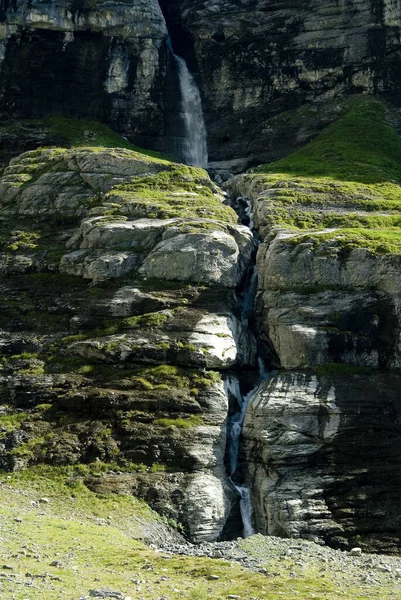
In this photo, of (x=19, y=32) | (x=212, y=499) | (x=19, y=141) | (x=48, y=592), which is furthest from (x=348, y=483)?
(x=19, y=32)

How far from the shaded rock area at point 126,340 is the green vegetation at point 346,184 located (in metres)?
5.82

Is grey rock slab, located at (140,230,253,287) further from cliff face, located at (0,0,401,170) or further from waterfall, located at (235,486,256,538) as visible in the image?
cliff face, located at (0,0,401,170)

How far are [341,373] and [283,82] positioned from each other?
61.4 meters

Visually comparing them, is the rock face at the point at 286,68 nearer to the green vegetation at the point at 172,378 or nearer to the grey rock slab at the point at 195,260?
the grey rock slab at the point at 195,260

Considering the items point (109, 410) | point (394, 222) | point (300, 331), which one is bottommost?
point (109, 410)

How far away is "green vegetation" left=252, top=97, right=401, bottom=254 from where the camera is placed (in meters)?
63.2

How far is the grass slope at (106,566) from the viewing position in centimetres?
3050

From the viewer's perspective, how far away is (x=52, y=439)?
48.6 m

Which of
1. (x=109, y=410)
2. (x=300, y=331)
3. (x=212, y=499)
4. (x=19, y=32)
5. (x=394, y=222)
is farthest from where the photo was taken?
(x=19, y=32)

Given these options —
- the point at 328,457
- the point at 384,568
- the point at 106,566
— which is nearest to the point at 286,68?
the point at 328,457

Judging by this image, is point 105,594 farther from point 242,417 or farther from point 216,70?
point 216,70

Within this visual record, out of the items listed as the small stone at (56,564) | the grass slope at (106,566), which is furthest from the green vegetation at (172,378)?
the small stone at (56,564)

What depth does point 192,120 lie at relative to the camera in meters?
105

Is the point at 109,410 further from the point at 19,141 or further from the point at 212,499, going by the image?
the point at 19,141
